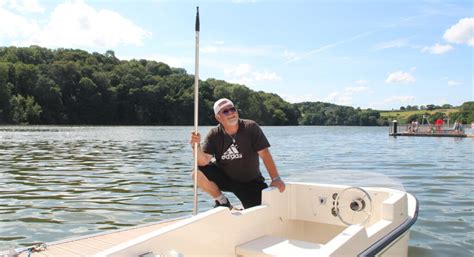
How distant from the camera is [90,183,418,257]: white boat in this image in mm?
3520

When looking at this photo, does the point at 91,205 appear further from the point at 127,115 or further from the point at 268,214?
the point at 127,115

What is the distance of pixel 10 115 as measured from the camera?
67.7 meters

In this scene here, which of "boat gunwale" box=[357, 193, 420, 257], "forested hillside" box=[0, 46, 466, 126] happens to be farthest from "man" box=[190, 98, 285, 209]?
"forested hillside" box=[0, 46, 466, 126]

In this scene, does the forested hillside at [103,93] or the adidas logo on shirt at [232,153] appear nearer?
the adidas logo on shirt at [232,153]

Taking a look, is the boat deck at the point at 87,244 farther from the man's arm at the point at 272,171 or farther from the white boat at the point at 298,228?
the man's arm at the point at 272,171

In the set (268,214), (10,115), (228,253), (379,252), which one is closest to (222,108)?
(268,214)

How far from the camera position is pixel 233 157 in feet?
18.4

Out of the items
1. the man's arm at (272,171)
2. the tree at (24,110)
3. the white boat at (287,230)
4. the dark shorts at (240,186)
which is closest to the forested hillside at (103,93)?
the tree at (24,110)

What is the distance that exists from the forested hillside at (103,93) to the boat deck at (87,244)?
2752 inches

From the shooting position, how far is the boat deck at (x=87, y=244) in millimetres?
4406

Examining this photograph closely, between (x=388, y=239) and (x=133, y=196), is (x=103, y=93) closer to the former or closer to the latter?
(x=133, y=196)

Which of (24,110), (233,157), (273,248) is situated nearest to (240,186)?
(233,157)

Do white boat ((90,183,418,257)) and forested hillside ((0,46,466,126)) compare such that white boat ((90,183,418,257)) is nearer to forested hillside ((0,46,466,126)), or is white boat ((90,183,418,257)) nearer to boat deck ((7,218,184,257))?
boat deck ((7,218,184,257))

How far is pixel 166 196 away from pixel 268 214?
5444 millimetres
